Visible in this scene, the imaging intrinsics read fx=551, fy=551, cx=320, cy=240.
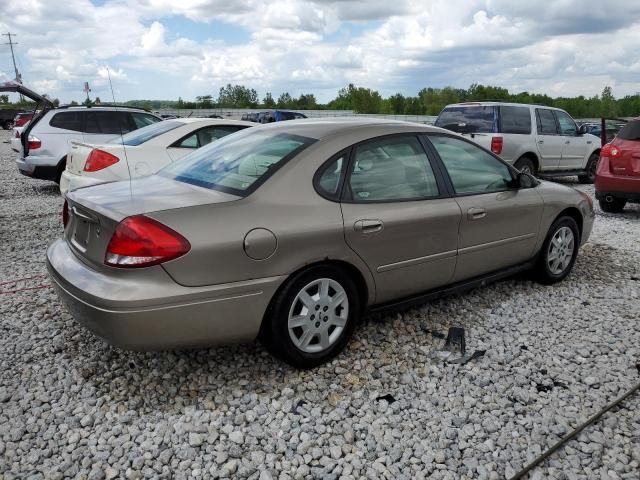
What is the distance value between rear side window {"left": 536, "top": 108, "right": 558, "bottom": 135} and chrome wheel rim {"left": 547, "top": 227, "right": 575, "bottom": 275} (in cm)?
657

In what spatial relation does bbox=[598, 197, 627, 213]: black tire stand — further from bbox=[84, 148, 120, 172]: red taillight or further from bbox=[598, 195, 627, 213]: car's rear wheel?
bbox=[84, 148, 120, 172]: red taillight

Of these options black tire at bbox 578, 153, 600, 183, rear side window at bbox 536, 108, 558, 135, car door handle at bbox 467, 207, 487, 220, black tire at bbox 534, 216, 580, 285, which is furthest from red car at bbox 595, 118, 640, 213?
car door handle at bbox 467, 207, 487, 220

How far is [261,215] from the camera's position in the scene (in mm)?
3057

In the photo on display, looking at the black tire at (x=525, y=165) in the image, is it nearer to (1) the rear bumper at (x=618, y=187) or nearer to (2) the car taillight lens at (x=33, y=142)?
(1) the rear bumper at (x=618, y=187)

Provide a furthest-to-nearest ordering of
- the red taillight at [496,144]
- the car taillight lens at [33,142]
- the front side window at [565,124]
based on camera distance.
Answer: the front side window at [565,124], the red taillight at [496,144], the car taillight lens at [33,142]

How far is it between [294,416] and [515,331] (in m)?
1.94

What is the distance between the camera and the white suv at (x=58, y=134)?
32.0 feet

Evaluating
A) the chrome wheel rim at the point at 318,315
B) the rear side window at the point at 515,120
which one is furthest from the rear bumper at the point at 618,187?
the chrome wheel rim at the point at 318,315

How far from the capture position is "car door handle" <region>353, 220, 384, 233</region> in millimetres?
3384

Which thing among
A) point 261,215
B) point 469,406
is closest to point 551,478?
point 469,406

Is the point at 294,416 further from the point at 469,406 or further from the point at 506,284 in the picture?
the point at 506,284

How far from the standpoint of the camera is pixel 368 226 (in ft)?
11.3

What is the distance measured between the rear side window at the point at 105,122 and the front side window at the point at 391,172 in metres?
7.72

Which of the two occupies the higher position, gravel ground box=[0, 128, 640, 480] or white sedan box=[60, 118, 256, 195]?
white sedan box=[60, 118, 256, 195]
